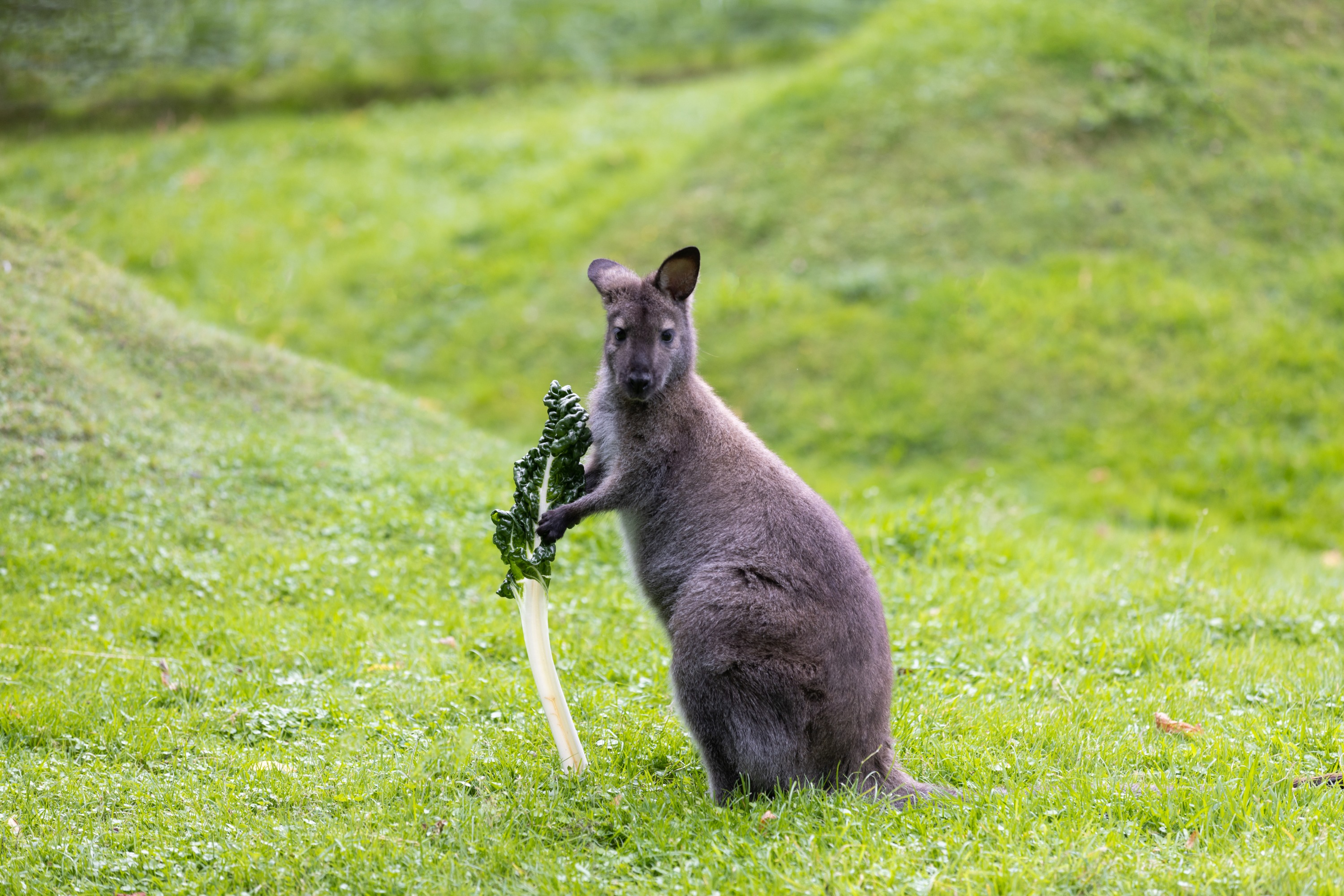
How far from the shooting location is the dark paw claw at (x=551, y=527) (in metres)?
5.21

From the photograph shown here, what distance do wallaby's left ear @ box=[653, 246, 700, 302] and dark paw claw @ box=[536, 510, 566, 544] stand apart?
1.21 meters

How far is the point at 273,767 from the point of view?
5273 millimetres

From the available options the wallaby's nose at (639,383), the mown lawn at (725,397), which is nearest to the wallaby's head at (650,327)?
the wallaby's nose at (639,383)

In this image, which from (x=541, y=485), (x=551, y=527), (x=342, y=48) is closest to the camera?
(x=551, y=527)

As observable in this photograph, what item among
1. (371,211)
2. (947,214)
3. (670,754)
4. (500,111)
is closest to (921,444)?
(947,214)

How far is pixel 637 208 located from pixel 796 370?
3.64 meters

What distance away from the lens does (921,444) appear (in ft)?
39.4

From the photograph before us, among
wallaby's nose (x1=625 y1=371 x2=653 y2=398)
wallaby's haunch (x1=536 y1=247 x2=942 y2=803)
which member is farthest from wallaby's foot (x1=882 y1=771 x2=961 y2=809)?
wallaby's nose (x1=625 y1=371 x2=653 y2=398)

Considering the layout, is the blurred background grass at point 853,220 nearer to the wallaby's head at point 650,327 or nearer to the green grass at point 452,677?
the green grass at point 452,677

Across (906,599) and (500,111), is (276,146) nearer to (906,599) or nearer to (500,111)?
(500,111)

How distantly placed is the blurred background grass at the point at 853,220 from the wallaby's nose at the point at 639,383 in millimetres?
6304

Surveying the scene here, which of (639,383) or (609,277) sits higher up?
(609,277)

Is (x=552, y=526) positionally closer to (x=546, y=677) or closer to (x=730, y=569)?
(x=546, y=677)

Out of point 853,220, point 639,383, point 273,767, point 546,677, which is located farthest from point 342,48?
point 546,677
